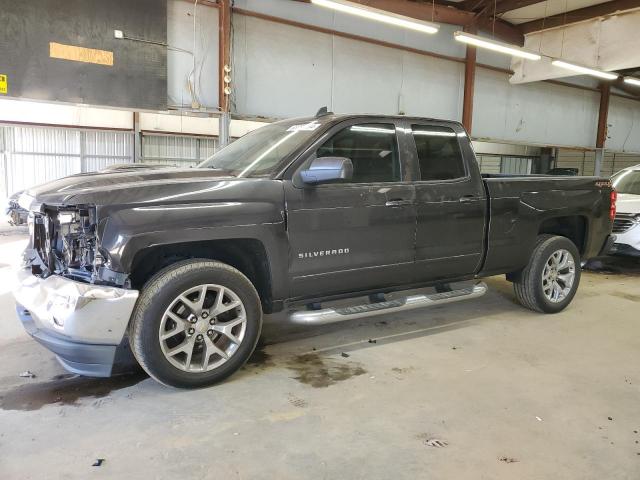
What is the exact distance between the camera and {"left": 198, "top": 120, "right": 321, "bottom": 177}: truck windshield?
11.3 ft

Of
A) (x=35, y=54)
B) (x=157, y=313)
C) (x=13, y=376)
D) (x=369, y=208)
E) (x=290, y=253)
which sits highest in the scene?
(x=35, y=54)

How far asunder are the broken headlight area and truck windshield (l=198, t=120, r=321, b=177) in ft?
3.51

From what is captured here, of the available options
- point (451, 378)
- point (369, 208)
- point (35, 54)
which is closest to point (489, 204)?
point (369, 208)

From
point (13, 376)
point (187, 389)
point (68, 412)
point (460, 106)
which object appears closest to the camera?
point (68, 412)

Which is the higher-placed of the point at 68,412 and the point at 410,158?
the point at 410,158

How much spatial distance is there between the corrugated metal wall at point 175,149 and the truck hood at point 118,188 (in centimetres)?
801

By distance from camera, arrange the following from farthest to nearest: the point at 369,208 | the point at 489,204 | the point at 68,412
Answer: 1. the point at 489,204
2. the point at 369,208
3. the point at 68,412

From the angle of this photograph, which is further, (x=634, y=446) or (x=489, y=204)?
(x=489, y=204)

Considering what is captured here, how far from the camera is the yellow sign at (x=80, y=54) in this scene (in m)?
7.75

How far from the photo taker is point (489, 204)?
4223 millimetres

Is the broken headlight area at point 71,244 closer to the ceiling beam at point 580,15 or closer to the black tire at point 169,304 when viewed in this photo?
the black tire at point 169,304

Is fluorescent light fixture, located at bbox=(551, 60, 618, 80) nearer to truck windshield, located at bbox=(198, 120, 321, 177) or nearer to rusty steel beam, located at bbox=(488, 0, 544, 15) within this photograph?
rusty steel beam, located at bbox=(488, 0, 544, 15)

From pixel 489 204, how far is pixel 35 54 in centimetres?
727

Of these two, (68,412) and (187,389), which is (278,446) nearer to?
(187,389)
